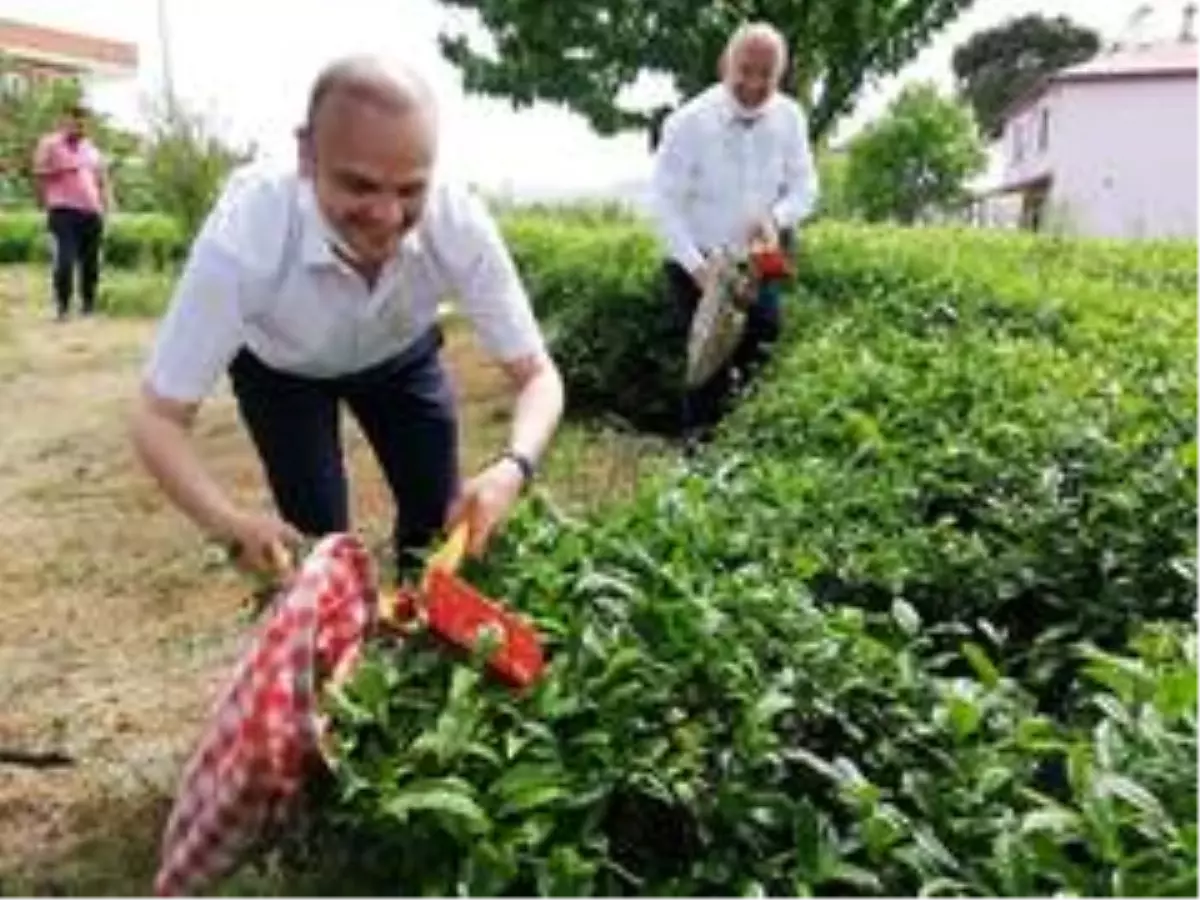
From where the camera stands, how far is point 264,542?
259 centimetres

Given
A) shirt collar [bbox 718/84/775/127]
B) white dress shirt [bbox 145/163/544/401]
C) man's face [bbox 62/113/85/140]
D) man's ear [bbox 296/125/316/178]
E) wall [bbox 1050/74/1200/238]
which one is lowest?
wall [bbox 1050/74/1200/238]

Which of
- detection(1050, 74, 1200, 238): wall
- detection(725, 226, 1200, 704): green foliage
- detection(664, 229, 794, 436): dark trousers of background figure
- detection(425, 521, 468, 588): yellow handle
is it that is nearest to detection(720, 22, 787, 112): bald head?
detection(664, 229, 794, 436): dark trousers of background figure

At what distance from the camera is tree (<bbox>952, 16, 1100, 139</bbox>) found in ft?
216

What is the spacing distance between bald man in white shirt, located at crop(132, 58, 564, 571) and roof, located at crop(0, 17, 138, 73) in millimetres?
55389

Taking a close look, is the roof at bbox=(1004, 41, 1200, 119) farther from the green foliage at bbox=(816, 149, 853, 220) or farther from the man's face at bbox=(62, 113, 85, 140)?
the man's face at bbox=(62, 113, 85, 140)

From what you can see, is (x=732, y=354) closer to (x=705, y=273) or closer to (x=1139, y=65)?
(x=705, y=273)

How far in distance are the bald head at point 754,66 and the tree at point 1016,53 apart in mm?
60228

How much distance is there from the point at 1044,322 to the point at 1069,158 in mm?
45448

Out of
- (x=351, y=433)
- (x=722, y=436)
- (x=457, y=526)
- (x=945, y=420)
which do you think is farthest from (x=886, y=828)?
(x=351, y=433)

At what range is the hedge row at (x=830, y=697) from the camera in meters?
1.90

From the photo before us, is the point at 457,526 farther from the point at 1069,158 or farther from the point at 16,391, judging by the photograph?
the point at 1069,158

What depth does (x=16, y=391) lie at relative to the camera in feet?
37.5

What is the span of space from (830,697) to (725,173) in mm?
4923

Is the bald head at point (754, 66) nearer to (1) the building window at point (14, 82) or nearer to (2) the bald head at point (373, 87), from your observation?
(2) the bald head at point (373, 87)
